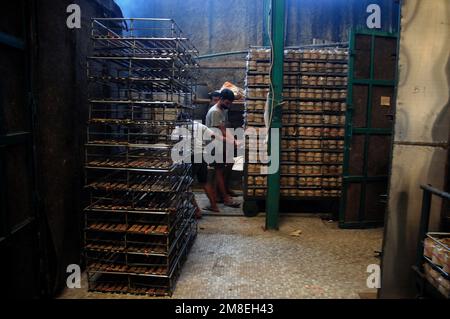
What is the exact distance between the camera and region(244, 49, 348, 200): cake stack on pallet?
458 centimetres

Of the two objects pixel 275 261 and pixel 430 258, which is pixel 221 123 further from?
pixel 430 258

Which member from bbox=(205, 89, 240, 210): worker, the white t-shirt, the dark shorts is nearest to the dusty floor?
bbox=(205, 89, 240, 210): worker

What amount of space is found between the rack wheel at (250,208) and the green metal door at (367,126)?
115 centimetres

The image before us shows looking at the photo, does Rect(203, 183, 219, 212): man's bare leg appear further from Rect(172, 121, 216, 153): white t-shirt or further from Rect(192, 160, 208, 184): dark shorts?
Rect(192, 160, 208, 184): dark shorts

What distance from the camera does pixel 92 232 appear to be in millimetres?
2811

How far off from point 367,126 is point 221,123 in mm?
1931

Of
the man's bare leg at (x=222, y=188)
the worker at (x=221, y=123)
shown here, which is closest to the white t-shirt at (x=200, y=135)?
the worker at (x=221, y=123)

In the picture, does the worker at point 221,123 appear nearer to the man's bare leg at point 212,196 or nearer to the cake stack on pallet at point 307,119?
the man's bare leg at point 212,196

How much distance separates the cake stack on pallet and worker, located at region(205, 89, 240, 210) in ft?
1.11

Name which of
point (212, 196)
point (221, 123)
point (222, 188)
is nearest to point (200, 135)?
point (221, 123)

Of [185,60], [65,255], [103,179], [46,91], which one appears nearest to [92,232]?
[65,255]

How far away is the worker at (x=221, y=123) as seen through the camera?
4.76 m

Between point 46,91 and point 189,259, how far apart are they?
198 cm
